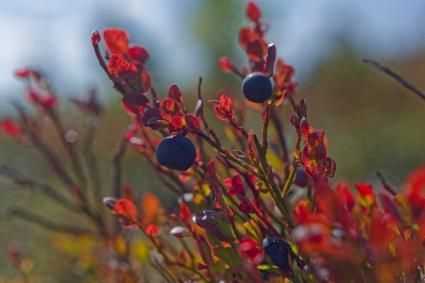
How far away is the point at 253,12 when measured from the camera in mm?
1080

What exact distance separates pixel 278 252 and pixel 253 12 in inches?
17.7

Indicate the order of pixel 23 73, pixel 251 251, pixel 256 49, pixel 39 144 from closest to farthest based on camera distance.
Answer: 1. pixel 251 251
2. pixel 256 49
3. pixel 23 73
4. pixel 39 144

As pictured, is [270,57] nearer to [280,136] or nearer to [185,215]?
[185,215]

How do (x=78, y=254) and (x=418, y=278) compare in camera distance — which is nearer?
(x=418, y=278)

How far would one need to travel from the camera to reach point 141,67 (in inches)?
35.1

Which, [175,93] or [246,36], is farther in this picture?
[246,36]

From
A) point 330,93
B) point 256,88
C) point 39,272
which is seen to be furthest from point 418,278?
point 330,93

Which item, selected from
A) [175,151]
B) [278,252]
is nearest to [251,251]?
[278,252]

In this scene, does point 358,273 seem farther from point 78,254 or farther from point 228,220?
point 78,254

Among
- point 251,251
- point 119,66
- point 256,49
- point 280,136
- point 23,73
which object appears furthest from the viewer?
point 23,73

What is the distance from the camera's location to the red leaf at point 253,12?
1.08m

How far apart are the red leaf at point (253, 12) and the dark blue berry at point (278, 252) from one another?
0.42 meters

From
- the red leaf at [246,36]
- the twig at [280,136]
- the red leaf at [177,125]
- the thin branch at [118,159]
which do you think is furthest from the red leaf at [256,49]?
the thin branch at [118,159]

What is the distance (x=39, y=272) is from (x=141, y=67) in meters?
2.30
